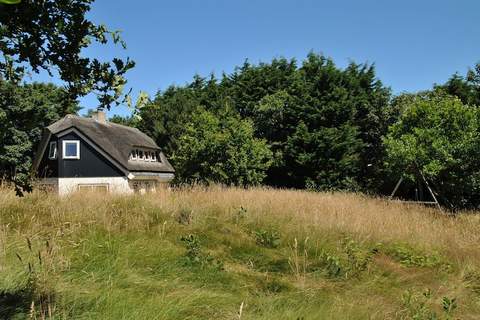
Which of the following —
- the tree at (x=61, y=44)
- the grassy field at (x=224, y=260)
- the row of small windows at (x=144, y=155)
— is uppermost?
the row of small windows at (x=144, y=155)

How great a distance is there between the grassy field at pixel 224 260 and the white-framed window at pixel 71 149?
24332mm

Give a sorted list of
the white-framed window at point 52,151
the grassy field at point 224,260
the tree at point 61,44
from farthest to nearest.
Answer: the white-framed window at point 52,151
the grassy field at point 224,260
the tree at point 61,44

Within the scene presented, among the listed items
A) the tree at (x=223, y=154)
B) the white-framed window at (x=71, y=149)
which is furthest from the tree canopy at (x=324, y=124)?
the white-framed window at (x=71, y=149)

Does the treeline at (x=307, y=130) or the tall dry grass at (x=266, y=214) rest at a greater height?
the treeline at (x=307, y=130)

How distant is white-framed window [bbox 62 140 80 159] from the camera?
3303 centimetres

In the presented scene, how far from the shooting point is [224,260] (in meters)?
6.94

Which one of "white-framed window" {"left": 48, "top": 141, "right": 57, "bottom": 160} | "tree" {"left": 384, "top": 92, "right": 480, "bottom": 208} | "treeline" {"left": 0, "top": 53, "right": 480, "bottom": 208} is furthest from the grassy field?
"white-framed window" {"left": 48, "top": 141, "right": 57, "bottom": 160}

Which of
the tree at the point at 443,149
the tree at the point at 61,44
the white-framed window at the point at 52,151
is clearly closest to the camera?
the tree at the point at 61,44

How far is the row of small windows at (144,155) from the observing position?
1433 inches

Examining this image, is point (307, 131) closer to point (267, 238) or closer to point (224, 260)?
point (267, 238)

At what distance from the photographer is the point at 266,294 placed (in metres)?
5.22

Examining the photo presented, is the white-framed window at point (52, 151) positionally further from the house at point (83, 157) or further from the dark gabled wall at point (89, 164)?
the dark gabled wall at point (89, 164)

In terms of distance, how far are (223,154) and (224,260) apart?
22.1m

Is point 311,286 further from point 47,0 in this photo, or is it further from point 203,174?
point 203,174
